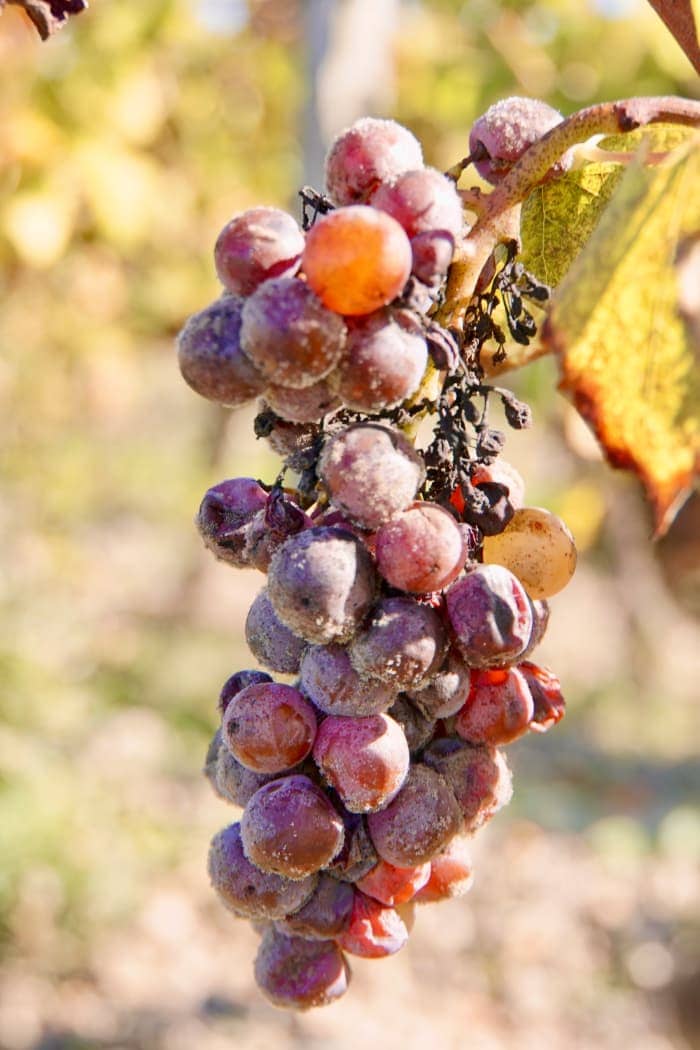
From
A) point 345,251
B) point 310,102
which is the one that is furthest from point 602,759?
point 345,251

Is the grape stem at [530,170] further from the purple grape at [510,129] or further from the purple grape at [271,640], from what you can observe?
the purple grape at [271,640]

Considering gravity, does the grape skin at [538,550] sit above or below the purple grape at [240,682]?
above

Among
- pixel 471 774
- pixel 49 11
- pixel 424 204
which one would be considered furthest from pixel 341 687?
pixel 49 11

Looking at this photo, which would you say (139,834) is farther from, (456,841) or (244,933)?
(456,841)

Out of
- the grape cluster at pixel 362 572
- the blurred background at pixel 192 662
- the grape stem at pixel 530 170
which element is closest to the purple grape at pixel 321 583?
the grape cluster at pixel 362 572

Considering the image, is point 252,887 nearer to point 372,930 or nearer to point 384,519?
point 372,930

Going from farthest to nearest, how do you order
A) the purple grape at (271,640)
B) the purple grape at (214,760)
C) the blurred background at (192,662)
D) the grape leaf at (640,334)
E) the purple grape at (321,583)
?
the blurred background at (192,662), the purple grape at (214,760), the purple grape at (271,640), the purple grape at (321,583), the grape leaf at (640,334)
